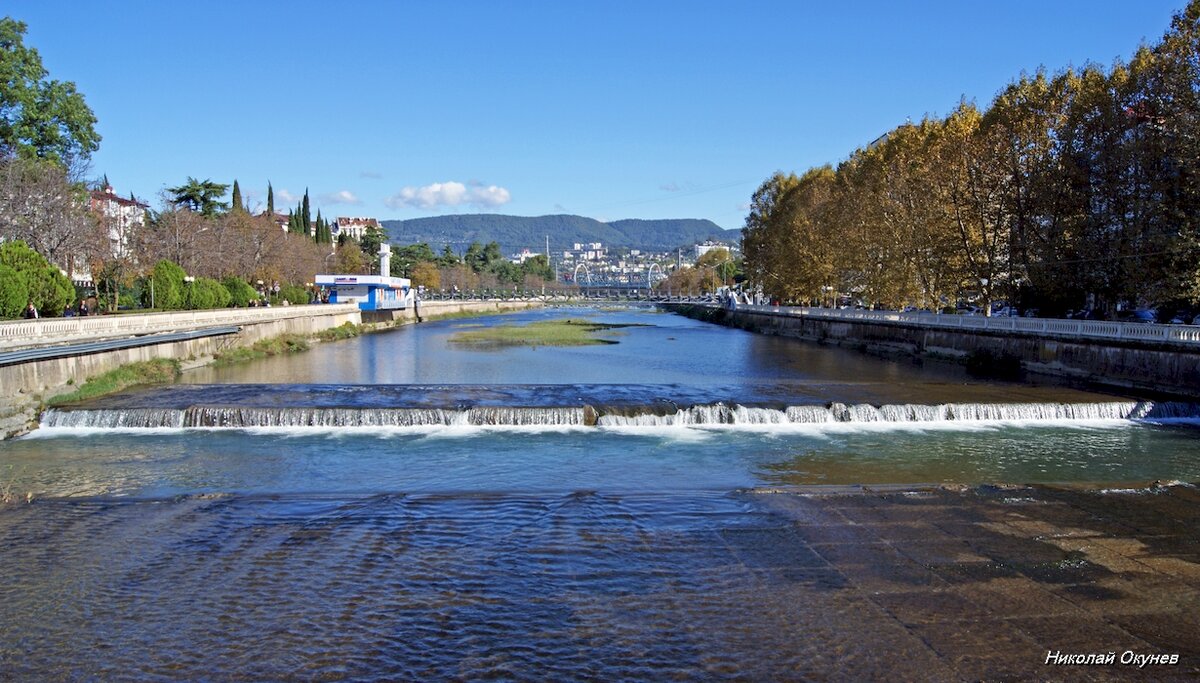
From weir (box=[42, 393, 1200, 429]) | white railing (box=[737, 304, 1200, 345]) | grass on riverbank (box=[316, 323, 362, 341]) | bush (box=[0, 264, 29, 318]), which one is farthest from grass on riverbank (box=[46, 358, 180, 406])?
white railing (box=[737, 304, 1200, 345])

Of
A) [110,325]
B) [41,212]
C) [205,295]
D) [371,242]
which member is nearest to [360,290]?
[205,295]

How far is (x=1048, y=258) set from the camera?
38406 millimetres

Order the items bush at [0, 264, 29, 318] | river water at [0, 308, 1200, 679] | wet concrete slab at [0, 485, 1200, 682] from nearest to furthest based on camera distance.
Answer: wet concrete slab at [0, 485, 1200, 682], river water at [0, 308, 1200, 679], bush at [0, 264, 29, 318]

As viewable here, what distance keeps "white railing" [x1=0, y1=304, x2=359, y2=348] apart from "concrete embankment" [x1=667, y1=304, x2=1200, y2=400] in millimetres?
37450

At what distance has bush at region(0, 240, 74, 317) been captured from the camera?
32719mm

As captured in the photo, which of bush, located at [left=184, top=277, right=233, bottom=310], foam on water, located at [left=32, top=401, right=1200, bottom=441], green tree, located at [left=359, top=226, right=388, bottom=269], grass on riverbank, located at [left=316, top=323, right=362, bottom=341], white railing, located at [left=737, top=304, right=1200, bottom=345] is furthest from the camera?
green tree, located at [left=359, top=226, right=388, bottom=269]

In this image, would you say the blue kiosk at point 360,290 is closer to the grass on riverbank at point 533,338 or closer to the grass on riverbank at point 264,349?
the grass on riverbank at point 533,338

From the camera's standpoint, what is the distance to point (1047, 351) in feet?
116

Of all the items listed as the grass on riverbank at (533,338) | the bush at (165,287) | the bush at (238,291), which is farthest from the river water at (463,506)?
the bush at (238,291)

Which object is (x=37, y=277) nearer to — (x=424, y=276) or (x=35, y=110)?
(x=35, y=110)

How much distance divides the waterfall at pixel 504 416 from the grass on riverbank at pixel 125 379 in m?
2.40

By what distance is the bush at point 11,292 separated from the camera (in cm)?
3103

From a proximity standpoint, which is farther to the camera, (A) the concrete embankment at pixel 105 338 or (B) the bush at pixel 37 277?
(B) the bush at pixel 37 277

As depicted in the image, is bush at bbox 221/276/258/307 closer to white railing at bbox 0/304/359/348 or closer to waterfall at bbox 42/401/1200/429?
white railing at bbox 0/304/359/348
